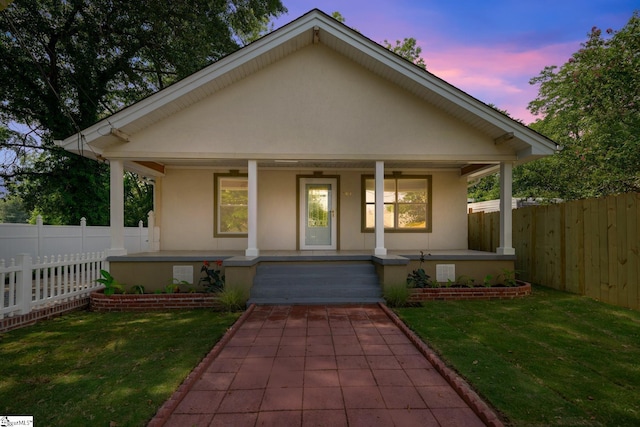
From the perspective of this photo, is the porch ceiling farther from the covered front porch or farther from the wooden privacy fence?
the covered front porch

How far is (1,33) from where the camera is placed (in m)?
11.6

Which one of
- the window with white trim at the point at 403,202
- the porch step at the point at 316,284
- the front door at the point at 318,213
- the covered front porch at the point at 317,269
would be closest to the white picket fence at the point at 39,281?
the covered front porch at the point at 317,269

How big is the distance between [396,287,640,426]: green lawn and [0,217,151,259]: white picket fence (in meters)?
9.10

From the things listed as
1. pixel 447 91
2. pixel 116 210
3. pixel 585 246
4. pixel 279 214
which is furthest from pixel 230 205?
pixel 585 246

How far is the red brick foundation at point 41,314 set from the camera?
5324mm

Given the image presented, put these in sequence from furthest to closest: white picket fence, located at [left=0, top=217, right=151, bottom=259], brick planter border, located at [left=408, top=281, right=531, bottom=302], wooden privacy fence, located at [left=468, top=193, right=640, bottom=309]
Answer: white picket fence, located at [left=0, top=217, right=151, bottom=259] < brick planter border, located at [left=408, top=281, right=531, bottom=302] < wooden privacy fence, located at [left=468, top=193, right=640, bottom=309]

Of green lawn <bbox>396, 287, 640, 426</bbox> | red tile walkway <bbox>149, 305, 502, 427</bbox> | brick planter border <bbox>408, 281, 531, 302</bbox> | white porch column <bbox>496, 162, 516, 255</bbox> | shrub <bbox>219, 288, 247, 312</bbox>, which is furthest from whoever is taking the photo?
white porch column <bbox>496, 162, 516, 255</bbox>

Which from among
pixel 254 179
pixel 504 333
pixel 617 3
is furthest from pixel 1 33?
pixel 617 3

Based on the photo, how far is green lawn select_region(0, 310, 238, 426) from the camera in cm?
294

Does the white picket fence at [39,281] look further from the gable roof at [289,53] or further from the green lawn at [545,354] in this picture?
the green lawn at [545,354]

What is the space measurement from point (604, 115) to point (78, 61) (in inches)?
832

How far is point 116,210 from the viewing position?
779 cm

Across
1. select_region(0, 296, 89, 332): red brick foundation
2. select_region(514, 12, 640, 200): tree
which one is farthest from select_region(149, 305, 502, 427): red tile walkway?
select_region(514, 12, 640, 200): tree

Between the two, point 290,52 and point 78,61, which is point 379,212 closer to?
point 290,52
